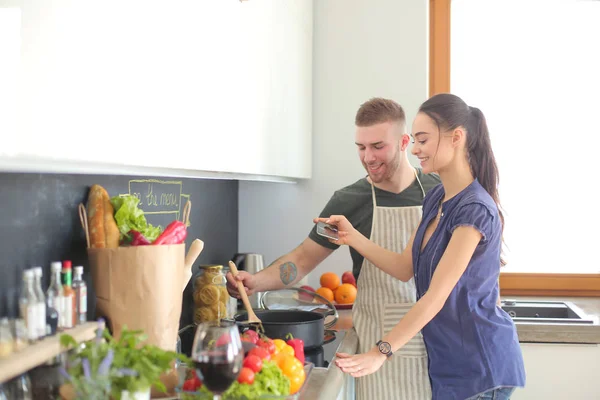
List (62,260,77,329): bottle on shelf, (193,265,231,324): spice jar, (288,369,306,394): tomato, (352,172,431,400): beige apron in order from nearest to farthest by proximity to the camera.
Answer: (62,260,77,329): bottle on shelf, (288,369,306,394): tomato, (193,265,231,324): spice jar, (352,172,431,400): beige apron

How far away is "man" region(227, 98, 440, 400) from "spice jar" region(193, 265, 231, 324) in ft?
0.20

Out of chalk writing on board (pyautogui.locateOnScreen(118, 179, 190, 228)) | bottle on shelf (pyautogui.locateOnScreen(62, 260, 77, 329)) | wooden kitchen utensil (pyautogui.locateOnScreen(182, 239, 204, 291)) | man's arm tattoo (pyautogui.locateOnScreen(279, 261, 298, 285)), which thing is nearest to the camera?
bottle on shelf (pyautogui.locateOnScreen(62, 260, 77, 329))

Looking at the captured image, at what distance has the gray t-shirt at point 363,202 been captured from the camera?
2.43m

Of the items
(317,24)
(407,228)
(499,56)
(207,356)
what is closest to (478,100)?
(499,56)

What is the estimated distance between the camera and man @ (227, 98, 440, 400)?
2.26m

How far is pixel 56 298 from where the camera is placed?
121cm

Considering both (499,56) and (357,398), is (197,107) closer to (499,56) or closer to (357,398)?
(357,398)

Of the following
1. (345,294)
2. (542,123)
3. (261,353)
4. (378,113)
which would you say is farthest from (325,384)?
(542,123)

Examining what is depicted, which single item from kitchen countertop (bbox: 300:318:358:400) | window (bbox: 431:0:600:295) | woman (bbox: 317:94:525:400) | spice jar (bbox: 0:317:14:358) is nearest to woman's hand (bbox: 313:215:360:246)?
woman (bbox: 317:94:525:400)

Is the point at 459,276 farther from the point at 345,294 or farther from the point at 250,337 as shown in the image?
the point at 345,294

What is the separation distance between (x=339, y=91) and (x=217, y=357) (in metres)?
2.25

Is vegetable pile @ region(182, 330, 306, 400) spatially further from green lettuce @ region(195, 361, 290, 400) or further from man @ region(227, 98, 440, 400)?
man @ region(227, 98, 440, 400)

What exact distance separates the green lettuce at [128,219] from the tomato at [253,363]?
336 millimetres

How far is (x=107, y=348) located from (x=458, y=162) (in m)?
1.16
